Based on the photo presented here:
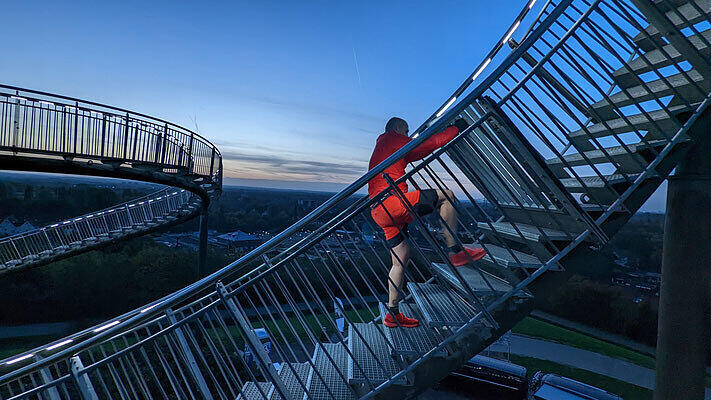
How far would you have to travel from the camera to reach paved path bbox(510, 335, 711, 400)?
41.2ft

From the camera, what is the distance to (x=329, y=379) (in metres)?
2.25

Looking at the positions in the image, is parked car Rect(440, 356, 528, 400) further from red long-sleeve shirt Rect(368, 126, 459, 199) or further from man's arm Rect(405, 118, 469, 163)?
man's arm Rect(405, 118, 469, 163)

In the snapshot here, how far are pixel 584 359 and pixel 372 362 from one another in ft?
50.2

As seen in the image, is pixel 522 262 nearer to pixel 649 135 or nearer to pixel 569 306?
pixel 649 135

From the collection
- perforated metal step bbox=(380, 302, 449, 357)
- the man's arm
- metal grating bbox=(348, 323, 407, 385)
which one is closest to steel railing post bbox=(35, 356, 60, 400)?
metal grating bbox=(348, 323, 407, 385)

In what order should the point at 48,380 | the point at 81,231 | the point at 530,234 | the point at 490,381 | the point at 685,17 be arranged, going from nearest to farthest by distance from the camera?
the point at 48,380 < the point at 530,234 < the point at 685,17 < the point at 81,231 < the point at 490,381

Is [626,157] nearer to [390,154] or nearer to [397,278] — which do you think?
[390,154]

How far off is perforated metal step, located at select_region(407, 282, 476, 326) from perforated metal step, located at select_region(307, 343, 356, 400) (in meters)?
0.59

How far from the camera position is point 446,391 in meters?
10.1

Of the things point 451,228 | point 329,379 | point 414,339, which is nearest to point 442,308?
point 414,339

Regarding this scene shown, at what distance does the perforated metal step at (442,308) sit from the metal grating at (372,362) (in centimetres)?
29

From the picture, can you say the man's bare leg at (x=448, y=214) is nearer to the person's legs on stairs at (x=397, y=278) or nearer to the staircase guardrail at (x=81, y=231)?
the person's legs on stairs at (x=397, y=278)

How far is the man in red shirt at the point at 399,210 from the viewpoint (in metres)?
2.37

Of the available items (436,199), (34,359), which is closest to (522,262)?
(436,199)
